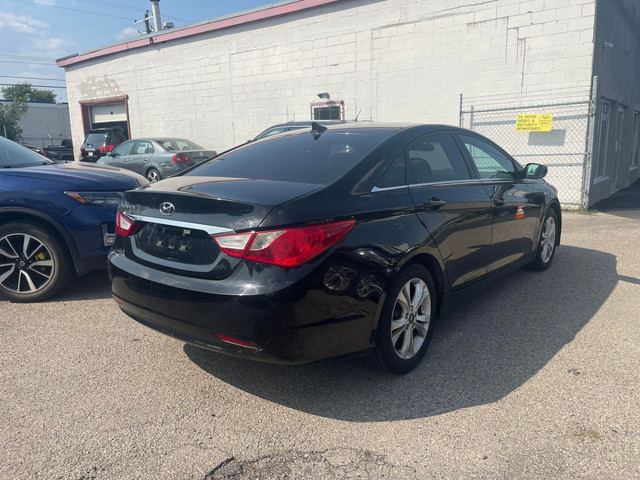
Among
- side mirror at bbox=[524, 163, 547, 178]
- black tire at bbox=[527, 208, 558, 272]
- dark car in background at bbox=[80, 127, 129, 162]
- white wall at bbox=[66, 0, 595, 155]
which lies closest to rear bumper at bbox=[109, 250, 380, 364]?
side mirror at bbox=[524, 163, 547, 178]

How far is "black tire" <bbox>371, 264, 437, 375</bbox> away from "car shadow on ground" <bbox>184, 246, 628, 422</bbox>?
0.41ft

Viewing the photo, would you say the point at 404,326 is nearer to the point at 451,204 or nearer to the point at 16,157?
the point at 451,204

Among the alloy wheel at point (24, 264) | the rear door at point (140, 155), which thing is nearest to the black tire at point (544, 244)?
the alloy wheel at point (24, 264)

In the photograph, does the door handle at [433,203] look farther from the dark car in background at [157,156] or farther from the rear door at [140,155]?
the rear door at [140,155]

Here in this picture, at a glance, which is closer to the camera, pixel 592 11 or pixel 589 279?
pixel 589 279

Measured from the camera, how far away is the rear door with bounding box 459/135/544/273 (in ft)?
13.5

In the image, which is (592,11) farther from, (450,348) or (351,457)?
(351,457)

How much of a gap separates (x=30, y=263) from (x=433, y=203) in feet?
11.6

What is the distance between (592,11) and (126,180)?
9.11 m

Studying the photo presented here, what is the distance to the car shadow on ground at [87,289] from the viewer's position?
4.67 m

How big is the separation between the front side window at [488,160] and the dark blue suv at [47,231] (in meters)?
3.22

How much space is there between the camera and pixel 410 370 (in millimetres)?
3209

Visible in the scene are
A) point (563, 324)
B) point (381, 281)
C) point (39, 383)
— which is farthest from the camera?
point (563, 324)

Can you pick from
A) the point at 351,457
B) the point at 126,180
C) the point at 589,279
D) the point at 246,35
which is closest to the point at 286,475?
the point at 351,457
